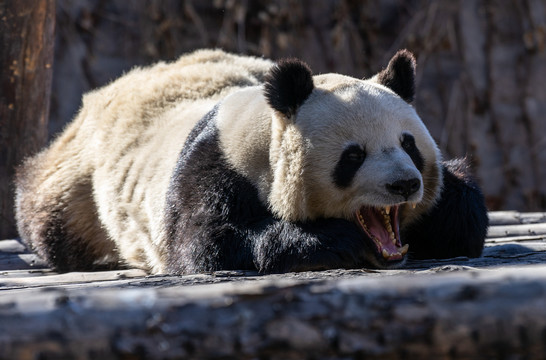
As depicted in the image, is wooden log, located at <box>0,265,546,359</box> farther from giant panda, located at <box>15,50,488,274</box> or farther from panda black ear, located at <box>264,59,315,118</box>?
panda black ear, located at <box>264,59,315,118</box>

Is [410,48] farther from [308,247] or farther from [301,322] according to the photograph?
[301,322]

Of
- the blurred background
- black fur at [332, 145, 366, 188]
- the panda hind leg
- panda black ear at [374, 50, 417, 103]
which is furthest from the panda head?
the blurred background

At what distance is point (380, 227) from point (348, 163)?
1.11 ft

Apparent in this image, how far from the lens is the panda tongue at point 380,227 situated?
3.33 metres

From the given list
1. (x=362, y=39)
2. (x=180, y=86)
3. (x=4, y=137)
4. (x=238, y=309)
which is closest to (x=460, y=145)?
(x=362, y=39)

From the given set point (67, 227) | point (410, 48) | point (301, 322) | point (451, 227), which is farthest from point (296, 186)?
point (410, 48)

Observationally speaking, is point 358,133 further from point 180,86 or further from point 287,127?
point 180,86

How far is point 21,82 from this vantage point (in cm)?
501

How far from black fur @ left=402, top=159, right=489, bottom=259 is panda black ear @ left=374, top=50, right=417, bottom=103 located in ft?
1.40

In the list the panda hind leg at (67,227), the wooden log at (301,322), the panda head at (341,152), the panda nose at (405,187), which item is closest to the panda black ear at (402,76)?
the panda head at (341,152)

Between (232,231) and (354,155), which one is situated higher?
(354,155)

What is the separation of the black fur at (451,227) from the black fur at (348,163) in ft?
1.65

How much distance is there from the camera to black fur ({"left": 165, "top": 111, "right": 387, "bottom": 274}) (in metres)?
3.16

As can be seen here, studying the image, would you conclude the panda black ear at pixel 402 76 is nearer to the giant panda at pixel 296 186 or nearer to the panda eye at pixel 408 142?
the giant panda at pixel 296 186
